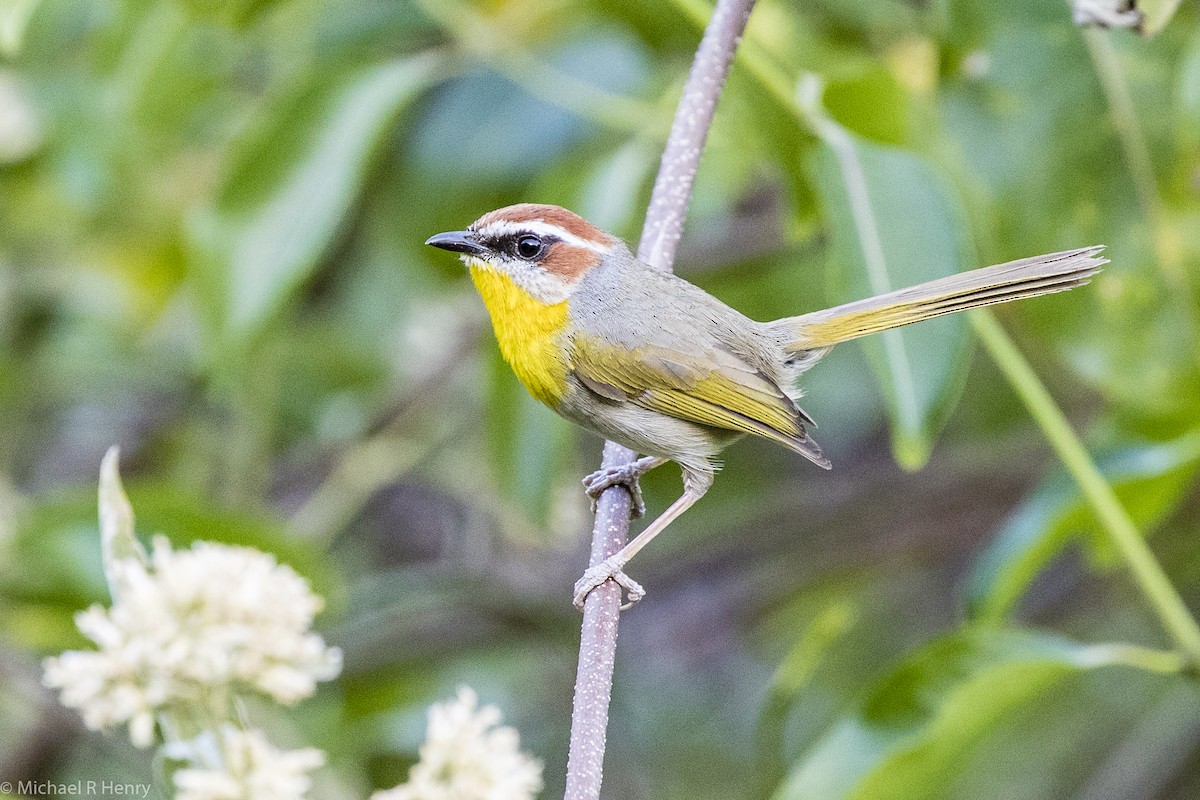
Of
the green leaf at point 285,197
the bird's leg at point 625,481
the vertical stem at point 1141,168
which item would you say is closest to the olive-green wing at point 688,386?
the bird's leg at point 625,481

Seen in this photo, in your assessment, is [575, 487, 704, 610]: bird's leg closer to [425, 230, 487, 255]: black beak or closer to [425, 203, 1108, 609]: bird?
[425, 203, 1108, 609]: bird

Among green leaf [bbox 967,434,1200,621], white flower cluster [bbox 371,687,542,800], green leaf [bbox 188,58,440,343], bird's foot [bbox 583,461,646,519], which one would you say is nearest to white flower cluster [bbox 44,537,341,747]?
white flower cluster [bbox 371,687,542,800]

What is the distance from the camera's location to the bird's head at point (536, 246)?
115 inches

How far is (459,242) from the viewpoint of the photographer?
292 cm

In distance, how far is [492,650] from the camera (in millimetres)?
4195

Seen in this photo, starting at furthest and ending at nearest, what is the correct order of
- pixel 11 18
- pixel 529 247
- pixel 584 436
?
1. pixel 584 436
2. pixel 529 247
3. pixel 11 18

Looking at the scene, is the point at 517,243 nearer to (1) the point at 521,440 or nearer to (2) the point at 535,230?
(2) the point at 535,230

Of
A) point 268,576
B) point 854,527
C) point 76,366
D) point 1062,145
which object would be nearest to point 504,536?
point 854,527

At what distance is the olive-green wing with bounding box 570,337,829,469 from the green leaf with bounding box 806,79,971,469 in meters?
0.35

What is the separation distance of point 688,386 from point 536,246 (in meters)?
0.48

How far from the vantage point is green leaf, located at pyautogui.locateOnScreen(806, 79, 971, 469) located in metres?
2.60

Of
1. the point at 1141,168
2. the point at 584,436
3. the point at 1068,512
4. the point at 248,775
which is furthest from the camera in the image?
the point at 584,436

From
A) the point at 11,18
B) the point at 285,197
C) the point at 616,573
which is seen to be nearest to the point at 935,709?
the point at 616,573

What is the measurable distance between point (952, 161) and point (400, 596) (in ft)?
6.95
